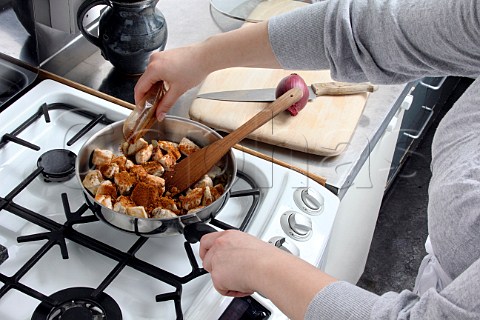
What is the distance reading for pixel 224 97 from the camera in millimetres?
1075

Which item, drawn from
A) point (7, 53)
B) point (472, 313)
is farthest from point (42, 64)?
point (472, 313)

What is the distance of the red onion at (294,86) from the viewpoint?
1036 mm

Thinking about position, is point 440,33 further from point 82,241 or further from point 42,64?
point 42,64

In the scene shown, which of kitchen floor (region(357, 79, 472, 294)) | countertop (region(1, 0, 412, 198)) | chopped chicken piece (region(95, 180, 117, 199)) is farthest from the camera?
kitchen floor (region(357, 79, 472, 294))

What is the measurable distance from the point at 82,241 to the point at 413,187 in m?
1.38

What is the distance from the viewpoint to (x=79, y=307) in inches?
28.7

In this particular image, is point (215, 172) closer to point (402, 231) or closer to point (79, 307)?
point (79, 307)

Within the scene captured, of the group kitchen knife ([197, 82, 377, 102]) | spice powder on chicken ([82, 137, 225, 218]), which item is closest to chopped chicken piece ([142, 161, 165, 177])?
spice powder on chicken ([82, 137, 225, 218])

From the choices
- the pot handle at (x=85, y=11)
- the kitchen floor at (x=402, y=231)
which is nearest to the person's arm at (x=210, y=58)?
A: the pot handle at (x=85, y=11)

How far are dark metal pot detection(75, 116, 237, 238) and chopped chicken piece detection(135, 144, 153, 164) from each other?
44 millimetres

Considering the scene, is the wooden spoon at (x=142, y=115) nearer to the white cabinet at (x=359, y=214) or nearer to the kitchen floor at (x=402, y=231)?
the white cabinet at (x=359, y=214)

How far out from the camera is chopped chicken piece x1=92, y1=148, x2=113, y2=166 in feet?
2.89

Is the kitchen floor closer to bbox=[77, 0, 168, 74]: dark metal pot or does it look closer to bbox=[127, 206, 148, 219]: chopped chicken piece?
bbox=[77, 0, 168, 74]: dark metal pot

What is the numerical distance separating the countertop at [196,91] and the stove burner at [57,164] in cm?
18
